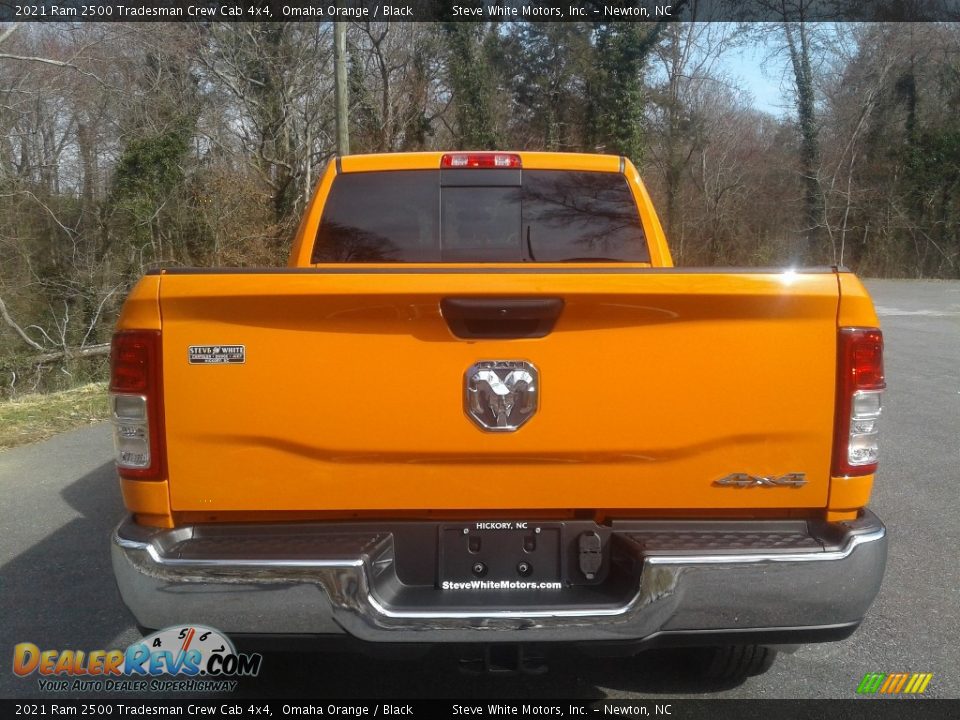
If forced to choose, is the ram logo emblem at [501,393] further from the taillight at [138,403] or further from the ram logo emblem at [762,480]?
the taillight at [138,403]

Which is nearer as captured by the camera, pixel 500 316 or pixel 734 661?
pixel 500 316

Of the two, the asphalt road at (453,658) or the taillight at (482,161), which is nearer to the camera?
the asphalt road at (453,658)

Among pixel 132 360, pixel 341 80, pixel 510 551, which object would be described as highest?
pixel 341 80

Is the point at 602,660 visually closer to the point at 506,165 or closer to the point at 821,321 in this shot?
the point at 821,321

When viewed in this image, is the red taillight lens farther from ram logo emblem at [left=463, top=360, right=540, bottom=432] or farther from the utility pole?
the utility pole

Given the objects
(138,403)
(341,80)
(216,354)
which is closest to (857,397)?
(216,354)

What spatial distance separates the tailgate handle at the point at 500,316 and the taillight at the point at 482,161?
1.97 meters

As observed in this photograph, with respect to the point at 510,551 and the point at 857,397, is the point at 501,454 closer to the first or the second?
the point at 510,551

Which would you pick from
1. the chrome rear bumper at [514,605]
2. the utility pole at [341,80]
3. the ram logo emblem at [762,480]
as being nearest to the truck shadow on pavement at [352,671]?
the chrome rear bumper at [514,605]

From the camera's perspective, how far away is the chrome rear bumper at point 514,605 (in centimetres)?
238

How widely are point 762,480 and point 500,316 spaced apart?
3.08ft

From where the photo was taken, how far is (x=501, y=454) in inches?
98.6

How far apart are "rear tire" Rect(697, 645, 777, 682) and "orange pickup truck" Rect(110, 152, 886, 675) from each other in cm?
59

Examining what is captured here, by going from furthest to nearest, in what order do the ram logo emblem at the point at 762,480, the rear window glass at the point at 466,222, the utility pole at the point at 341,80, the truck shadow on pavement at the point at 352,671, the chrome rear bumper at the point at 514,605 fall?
the utility pole at the point at 341,80
the rear window glass at the point at 466,222
the truck shadow on pavement at the point at 352,671
the ram logo emblem at the point at 762,480
the chrome rear bumper at the point at 514,605
